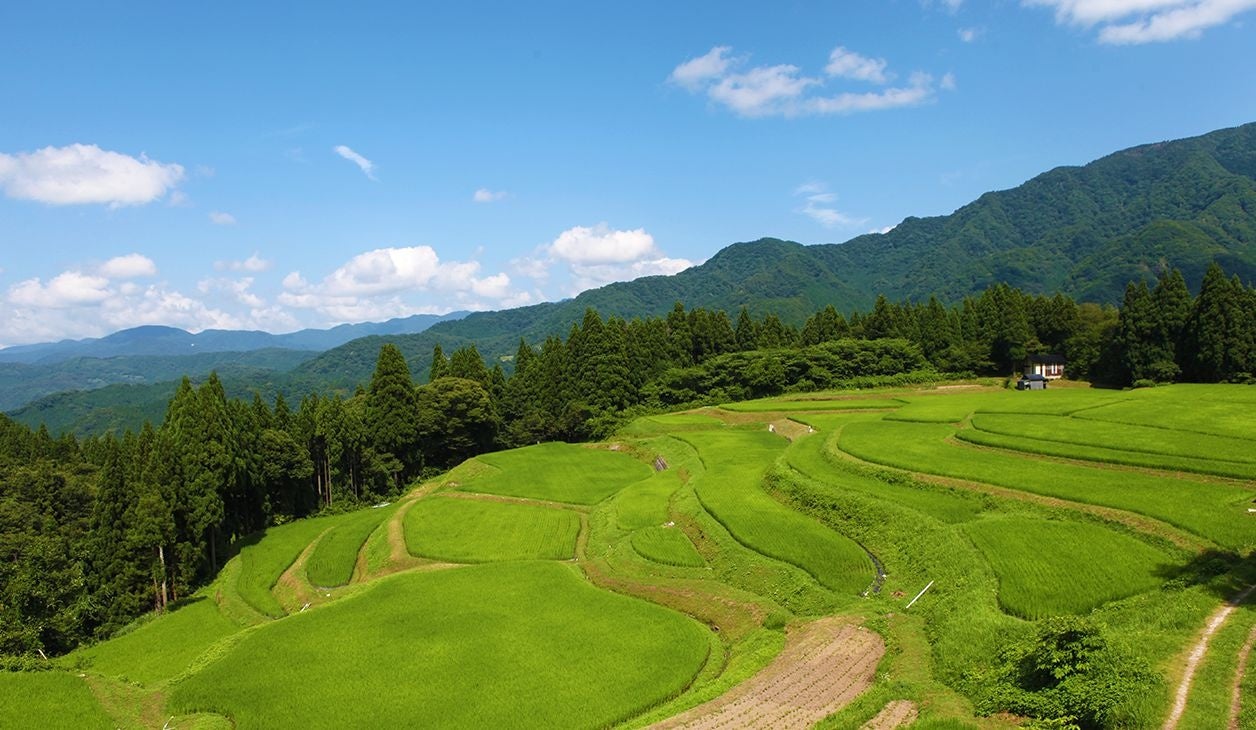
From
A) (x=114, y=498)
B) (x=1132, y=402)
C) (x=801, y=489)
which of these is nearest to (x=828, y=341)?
(x=1132, y=402)

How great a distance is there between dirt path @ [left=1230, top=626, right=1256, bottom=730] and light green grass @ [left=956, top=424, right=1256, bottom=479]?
13168 millimetres

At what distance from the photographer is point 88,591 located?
Answer: 32.3 metres

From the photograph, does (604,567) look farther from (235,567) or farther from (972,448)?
(235,567)

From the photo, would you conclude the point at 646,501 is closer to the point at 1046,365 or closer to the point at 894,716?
the point at 894,716

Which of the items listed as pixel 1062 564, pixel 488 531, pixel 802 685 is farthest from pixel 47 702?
pixel 1062 564

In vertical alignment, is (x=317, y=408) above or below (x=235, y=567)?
above

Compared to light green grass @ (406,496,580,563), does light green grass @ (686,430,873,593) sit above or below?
above

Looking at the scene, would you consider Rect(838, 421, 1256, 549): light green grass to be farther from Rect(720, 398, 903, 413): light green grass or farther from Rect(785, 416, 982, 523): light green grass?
Rect(720, 398, 903, 413): light green grass

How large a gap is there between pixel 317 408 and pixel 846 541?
45372mm

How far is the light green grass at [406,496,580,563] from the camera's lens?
3027cm

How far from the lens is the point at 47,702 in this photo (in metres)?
15.3

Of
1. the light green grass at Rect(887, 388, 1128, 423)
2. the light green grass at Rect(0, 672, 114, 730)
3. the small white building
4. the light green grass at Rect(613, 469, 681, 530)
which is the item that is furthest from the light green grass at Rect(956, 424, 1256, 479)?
the small white building

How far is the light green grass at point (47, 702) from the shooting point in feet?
47.5

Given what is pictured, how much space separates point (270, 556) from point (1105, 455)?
42.1 metres
